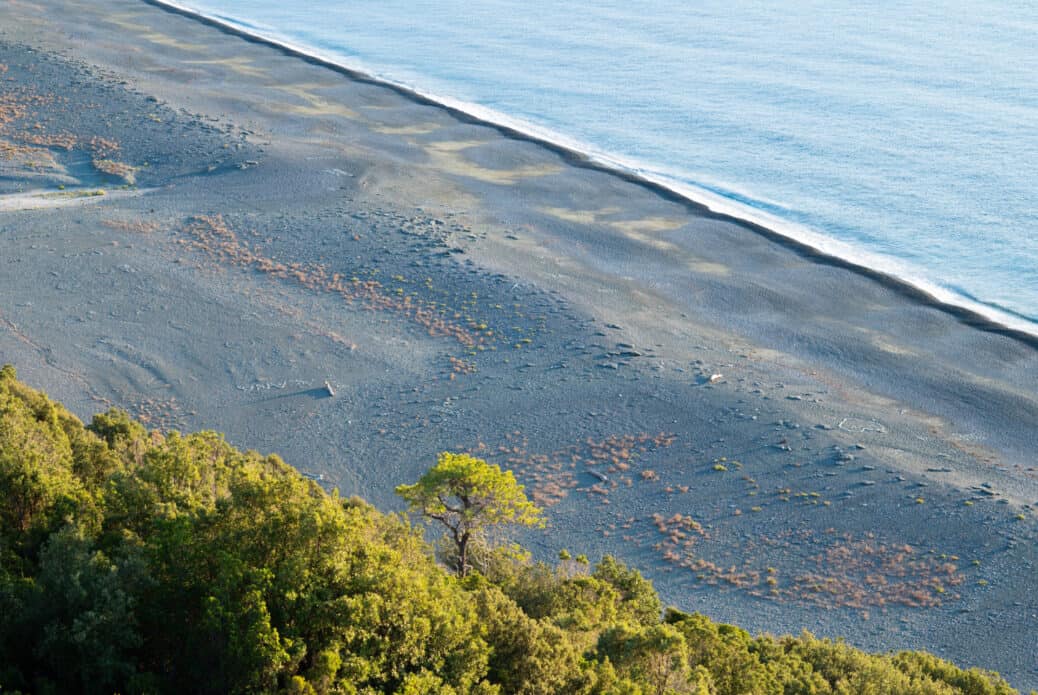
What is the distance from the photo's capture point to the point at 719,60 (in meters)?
118

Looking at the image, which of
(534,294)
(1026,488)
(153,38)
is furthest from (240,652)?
(153,38)

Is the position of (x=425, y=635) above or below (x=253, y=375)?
above

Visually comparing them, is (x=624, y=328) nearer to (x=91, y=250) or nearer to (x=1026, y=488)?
(x=1026, y=488)

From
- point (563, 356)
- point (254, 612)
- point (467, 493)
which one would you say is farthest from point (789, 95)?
point (254, 612)

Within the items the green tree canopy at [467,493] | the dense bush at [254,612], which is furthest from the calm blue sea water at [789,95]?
the dense bush at [254,612]

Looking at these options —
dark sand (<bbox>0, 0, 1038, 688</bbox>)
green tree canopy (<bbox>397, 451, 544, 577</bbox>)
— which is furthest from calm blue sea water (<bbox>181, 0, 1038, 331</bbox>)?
green tree canopy (<bbox>397, 451, 544, 577</bbox>)

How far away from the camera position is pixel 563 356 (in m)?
48.7

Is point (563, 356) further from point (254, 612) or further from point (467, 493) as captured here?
→ point (254, 612)

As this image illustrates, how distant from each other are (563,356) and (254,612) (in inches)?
1256

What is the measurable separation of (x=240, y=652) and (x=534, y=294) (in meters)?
38.4

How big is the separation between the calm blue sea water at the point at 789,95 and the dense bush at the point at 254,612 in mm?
46690

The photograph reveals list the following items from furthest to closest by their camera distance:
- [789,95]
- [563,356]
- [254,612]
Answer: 1. [789,95]
2. [563,356]
3. [254,612]

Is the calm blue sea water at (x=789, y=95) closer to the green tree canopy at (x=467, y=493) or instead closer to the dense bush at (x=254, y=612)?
the green tree canopy at (x=467, y=493)

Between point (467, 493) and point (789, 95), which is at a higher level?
point (789, 95)
